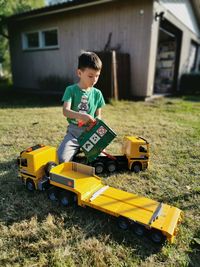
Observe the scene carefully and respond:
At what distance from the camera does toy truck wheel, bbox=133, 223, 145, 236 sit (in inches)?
72.3

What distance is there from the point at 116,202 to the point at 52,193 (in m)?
0.66

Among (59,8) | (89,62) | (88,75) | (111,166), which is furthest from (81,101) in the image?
(59,8)

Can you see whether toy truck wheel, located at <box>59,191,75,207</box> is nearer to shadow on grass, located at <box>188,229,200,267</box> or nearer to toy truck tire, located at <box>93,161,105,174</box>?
toy truck tire, located at <box>93,161,105,174</box>

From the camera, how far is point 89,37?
9148 millimetres

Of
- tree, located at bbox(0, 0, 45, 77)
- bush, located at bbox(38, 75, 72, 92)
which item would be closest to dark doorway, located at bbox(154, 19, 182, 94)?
bush, located at bbox(38, 75, 72, 92)

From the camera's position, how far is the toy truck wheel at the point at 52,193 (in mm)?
2319

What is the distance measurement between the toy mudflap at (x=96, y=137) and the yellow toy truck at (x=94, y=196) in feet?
0.87

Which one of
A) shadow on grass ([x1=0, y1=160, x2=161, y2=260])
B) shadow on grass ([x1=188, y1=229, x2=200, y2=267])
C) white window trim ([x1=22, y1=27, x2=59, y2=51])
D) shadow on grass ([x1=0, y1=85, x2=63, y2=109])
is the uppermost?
white window trim ([x1=22, y1=27, x2=59, y2=51])

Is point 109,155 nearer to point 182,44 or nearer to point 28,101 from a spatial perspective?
point 28,101

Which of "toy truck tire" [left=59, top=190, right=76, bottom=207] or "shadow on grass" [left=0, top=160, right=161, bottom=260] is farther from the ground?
"toy truck tire" [left=59, top=190, right=76, bottom=207]

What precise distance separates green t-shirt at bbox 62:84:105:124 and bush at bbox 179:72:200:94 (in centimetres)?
912

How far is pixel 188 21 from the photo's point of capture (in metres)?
11.7

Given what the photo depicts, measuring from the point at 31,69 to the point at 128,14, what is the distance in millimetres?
5567

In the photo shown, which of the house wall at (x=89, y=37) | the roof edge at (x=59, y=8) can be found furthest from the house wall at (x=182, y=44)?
the roof edge at (x=59, y=8)
